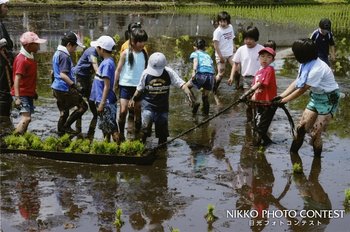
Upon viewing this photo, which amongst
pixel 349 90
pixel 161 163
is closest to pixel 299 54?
pixel 161 163

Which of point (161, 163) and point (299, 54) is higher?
point (299, 54)

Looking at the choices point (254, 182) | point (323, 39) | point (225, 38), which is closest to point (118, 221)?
point (254, 182)

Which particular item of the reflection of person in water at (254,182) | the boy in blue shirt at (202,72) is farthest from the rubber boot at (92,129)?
the reflection of person in water at (254,182)

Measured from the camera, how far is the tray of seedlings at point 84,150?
7.29 metres

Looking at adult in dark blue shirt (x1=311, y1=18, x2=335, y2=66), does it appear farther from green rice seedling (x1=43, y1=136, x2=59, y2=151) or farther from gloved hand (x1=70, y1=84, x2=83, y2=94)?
green rice seedling (x1=43, y1=136, x2=59, y2=151)

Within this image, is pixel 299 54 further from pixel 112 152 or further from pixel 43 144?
pixel 43 144

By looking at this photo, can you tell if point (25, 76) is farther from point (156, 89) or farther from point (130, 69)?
point (156, 89)

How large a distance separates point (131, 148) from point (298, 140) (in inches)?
93.2

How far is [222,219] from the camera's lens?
18.9 feet

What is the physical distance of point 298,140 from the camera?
7781 mm

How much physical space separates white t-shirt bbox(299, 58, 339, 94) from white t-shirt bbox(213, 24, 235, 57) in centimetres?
434

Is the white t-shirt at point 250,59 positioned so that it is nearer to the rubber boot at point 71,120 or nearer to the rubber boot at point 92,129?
the rubber boot at point 92,129

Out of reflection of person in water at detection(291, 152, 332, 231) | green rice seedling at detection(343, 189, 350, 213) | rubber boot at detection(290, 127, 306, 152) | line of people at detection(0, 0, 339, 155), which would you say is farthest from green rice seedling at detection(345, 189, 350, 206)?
rubber boot at detection(290, 127, 306, 152)

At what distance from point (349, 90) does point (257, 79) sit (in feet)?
15.9
